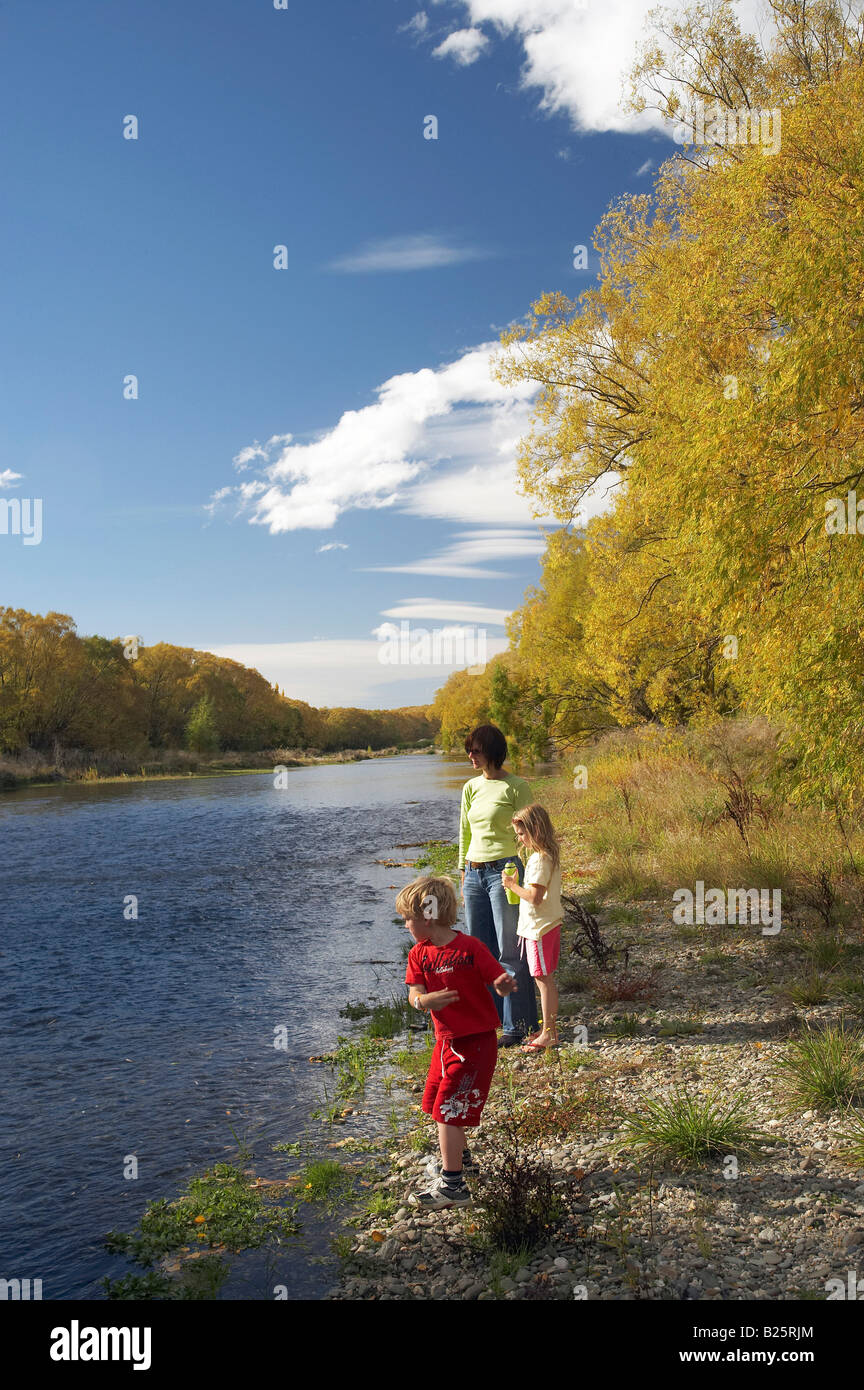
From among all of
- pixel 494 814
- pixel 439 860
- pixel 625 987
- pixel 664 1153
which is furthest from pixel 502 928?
pixel 439 860

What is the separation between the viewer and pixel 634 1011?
7.11 metres

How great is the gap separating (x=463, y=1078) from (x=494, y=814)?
2.28 metres

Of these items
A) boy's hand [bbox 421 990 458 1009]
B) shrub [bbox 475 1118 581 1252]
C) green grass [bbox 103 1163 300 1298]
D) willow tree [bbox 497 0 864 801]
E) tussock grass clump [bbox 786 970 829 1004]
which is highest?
willow tree [bbox 497 0 864 801]

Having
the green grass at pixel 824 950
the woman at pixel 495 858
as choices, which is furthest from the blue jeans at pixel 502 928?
the green grass at pixel 824 950

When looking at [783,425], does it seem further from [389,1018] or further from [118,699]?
[118,699]

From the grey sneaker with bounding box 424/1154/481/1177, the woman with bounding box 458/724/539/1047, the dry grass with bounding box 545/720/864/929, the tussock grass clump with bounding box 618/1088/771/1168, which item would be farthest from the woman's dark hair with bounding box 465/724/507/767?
the dry grass with bounding box 545/720/864/929

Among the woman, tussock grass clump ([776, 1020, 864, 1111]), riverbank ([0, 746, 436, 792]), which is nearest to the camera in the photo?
tussock grass clump ([776, 1020, 864, 1111])

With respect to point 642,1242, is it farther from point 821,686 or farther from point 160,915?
point 160,915

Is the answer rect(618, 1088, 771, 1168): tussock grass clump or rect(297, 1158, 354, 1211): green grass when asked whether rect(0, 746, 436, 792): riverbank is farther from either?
rect(618, 1088, 771, 1168): tussock grass clump

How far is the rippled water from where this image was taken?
539 centimetres

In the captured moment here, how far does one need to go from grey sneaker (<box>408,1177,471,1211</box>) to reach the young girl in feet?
6.30

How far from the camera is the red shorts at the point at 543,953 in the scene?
6.18 m

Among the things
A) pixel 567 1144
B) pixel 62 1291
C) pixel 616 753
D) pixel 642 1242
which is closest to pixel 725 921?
pixel 567 1144

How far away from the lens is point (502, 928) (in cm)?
643
